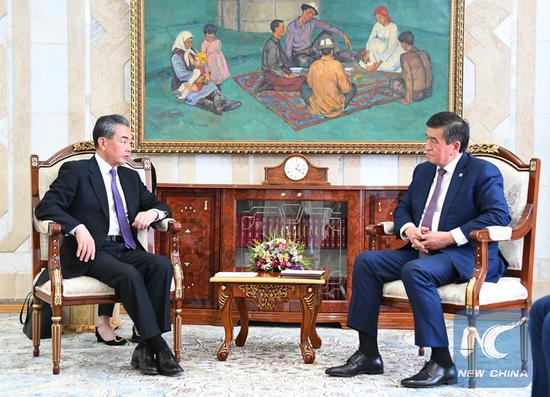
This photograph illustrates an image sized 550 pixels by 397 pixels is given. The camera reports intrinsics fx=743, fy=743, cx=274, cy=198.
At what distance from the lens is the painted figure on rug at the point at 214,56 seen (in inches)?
270

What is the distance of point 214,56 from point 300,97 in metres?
0.88

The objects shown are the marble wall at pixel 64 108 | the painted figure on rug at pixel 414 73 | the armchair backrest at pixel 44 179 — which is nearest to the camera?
the armchair backrest at pixel 44 179

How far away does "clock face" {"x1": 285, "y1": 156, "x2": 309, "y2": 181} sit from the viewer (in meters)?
6.63

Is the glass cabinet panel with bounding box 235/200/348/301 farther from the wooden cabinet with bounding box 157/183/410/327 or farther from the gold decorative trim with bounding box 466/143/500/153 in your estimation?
the gold decorative trim with bounding box 466/143/500/153

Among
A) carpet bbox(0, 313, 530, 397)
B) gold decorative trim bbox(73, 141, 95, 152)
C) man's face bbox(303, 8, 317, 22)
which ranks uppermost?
man's face bbox(303, 8, 317, 22)

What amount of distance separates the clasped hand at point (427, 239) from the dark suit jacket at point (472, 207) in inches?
2.1

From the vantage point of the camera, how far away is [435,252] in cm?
469

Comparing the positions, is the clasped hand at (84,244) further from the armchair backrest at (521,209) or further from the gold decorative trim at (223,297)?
the armchair backrest at (521,209)

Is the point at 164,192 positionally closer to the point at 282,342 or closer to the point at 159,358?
the point at 282,342

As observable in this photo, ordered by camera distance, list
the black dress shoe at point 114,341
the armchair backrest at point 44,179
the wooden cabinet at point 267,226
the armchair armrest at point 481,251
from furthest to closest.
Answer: the wooden cabinet at point 267,226 → the black dress shoe at point 114,341 → the armchair backrest at point 44,179 → the armchair armrest at point 481,251

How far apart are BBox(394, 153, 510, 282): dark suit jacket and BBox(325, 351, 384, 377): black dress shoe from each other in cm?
75

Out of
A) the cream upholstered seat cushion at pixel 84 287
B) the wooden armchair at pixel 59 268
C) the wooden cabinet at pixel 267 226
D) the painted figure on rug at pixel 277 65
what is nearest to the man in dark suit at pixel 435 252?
the wooden armchair at pixel 59 268

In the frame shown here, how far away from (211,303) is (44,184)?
1884mm

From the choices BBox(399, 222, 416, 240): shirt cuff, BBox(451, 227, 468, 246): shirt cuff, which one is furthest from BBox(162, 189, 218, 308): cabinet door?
BBox(451, 227, 468, 246): shirt cuff
